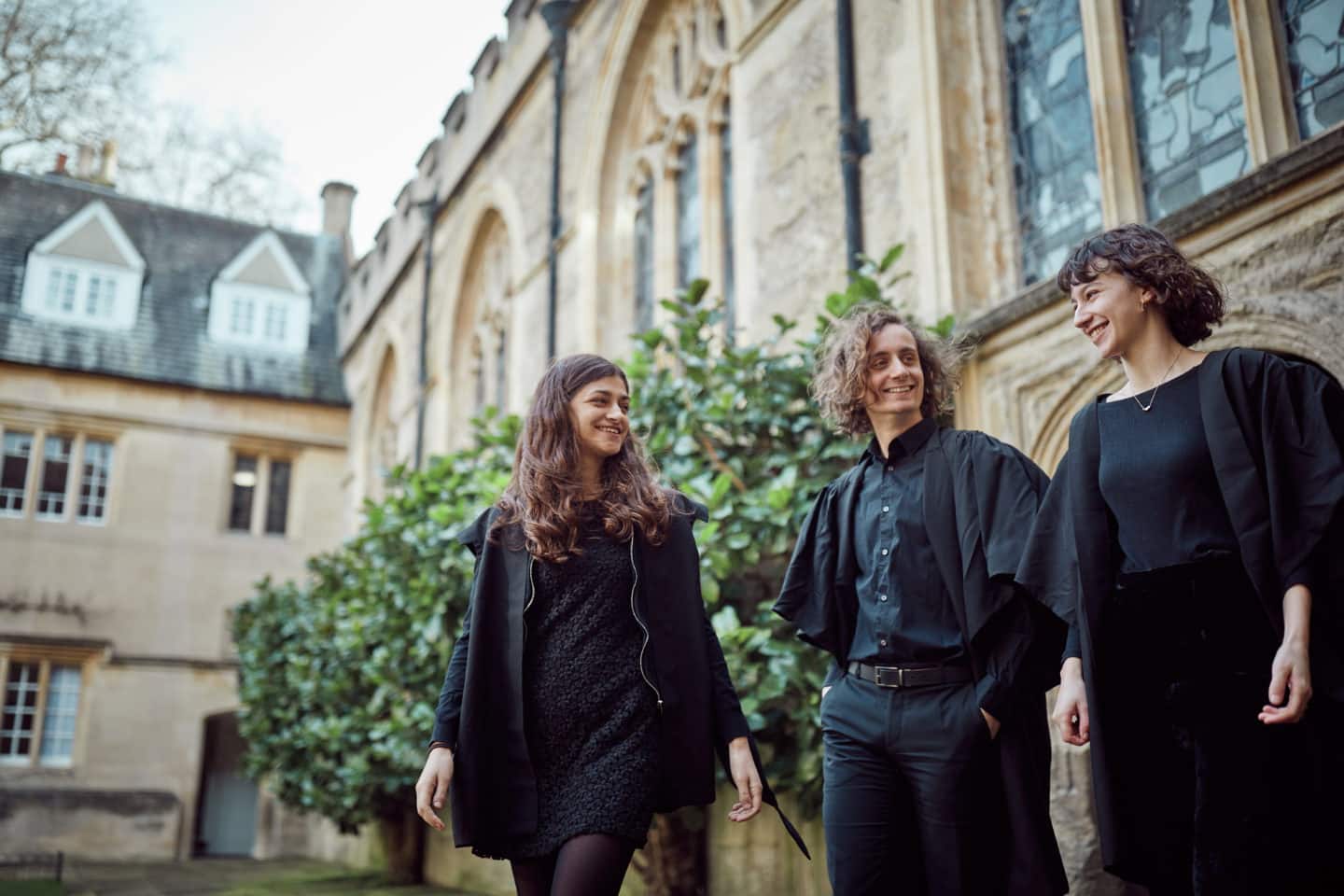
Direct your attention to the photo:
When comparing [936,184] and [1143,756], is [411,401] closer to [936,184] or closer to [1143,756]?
[936,184]

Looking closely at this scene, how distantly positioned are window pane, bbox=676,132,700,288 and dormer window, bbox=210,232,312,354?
40.1 ft

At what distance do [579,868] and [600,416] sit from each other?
3.23 ft

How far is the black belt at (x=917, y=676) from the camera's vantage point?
2.50m

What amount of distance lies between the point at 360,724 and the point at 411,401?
8.37 meters

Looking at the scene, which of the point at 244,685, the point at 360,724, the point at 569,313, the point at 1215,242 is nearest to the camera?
the point at 1215,242

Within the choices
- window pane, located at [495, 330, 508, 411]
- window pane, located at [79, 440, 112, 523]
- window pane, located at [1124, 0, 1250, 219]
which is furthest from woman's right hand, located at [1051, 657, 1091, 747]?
window pane, located at [79, 440, 112, 523]

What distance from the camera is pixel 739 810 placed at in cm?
250

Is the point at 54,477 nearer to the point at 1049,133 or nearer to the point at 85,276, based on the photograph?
the point at 85,276

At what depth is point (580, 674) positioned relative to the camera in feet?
8.17

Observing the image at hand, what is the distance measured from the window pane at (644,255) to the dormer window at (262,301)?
37.7ft

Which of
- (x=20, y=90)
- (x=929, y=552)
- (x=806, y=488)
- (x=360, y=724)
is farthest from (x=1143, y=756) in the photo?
(x=20, y=90)

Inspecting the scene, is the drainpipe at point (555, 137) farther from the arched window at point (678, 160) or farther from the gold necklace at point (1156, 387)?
the gold necklace at point (1156, 387)

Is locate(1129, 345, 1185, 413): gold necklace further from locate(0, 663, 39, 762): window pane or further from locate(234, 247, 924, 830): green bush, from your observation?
locate(0, 663, 39, 762): window pane

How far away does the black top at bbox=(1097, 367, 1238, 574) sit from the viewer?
87.5 inches
